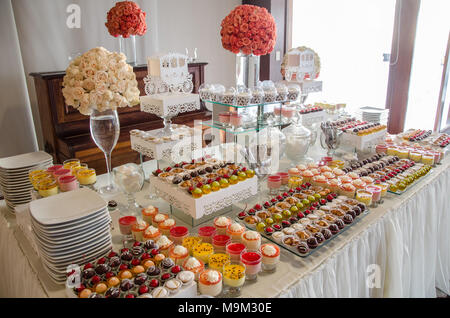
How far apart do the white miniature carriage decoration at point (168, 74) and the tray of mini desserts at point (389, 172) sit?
1.29 metres

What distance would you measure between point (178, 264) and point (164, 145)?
0.90 metres

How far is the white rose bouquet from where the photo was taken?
1753mm

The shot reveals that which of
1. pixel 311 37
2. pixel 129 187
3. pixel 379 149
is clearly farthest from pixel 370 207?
pixel 311 37

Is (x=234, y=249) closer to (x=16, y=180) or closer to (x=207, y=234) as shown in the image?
(x=207, y=234)

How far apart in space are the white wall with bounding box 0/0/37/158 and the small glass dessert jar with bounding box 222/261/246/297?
3.53 m

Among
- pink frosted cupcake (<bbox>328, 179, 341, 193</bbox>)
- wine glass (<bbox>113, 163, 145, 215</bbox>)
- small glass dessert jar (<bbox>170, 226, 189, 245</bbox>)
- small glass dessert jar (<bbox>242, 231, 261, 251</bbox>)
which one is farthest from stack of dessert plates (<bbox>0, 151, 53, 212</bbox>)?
pink frosted cupcake (<bbox>328, 179, 341, 193</bbox>)

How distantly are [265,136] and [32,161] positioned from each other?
1.54 meters

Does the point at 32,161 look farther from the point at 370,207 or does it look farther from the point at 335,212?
the point at 370,207

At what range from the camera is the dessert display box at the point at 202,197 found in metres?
1.63

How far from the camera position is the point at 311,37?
5.66m

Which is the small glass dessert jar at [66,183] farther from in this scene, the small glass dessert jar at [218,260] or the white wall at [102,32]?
the white wall at [102,32]

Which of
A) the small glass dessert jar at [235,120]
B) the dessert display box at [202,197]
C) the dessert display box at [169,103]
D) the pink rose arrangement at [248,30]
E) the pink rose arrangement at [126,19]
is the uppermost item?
the pink rose arrangement at [126,19]

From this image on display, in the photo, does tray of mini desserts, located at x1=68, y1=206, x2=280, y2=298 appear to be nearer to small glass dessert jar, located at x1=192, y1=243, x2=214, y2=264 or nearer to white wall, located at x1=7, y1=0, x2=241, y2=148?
small glass dessert jar, located at x1=192, y1=243, x2=214, y2=264

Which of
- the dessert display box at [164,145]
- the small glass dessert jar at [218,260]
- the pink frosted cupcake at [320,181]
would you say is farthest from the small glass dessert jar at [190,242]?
the pink frosted cupcake at [320,181]
